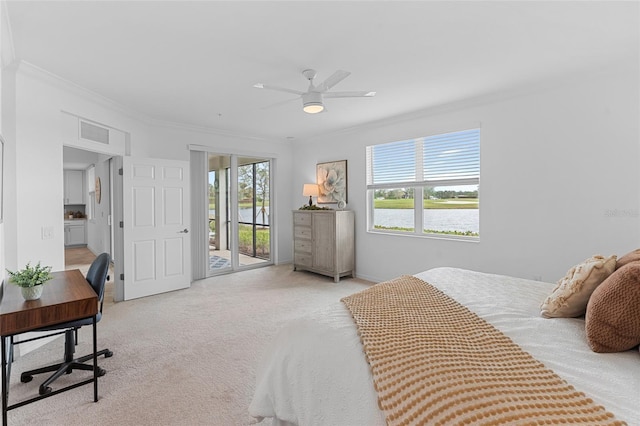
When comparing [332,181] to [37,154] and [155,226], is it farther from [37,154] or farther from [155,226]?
[37,154]

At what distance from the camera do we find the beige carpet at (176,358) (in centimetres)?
203

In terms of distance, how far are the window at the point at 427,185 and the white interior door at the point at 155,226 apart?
2900 millimetres

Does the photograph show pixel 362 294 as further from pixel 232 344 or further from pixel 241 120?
pixel 241 120

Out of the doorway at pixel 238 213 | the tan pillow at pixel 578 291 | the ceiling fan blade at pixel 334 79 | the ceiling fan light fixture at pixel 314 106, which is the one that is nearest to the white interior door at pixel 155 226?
the doorway at pixel 238 213

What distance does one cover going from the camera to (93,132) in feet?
12.6

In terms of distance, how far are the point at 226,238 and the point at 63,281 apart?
11.3 feet

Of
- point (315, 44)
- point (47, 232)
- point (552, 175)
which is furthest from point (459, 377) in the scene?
point (47, 232)

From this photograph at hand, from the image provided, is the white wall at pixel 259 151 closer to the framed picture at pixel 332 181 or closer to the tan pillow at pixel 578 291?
the framed picture at pixel 332 181

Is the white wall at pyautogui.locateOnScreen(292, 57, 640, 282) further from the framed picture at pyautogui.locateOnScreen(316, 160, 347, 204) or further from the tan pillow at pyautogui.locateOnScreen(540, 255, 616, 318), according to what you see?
the tan pillow at pyautogui.locateOnScreen(540, 255, 616, 318)

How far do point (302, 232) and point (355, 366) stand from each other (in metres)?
4.50

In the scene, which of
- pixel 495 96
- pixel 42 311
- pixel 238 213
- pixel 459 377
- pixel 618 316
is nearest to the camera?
pixel 459 377

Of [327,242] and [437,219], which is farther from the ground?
[437,219]

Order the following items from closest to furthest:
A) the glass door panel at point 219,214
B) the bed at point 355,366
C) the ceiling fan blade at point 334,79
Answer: the bed at point 355,366 < the ceiling fan blade at point 334,79 < the glass door panel at point 219,214

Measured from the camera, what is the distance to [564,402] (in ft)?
3.21
